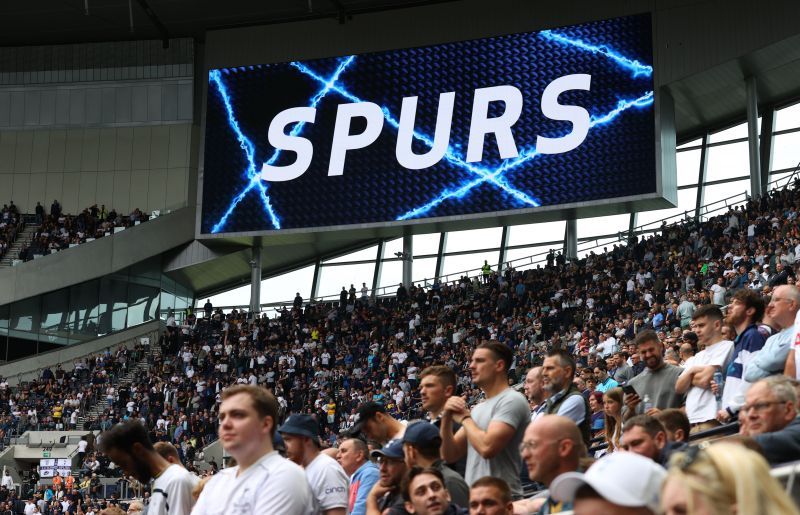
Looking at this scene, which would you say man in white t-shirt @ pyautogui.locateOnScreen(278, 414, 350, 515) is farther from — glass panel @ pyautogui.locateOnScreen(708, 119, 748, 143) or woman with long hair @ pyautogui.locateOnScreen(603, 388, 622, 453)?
glass panel @ pyautogui.locateOnScreen(708, 119, 748, 143)

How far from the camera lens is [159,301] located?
36.9 m

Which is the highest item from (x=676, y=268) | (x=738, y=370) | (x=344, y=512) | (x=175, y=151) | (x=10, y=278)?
(x=175, y=151)

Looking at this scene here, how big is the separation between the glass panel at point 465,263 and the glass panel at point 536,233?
695 millimetres

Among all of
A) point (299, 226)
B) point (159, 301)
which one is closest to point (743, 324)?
point (299, 226)

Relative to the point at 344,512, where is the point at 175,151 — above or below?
above

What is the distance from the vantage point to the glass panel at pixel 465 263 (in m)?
34.4

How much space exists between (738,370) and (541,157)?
22.1 meters

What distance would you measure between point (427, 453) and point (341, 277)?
3193 centimetres

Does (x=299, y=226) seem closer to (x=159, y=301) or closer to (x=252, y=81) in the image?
(x=252, y=81)

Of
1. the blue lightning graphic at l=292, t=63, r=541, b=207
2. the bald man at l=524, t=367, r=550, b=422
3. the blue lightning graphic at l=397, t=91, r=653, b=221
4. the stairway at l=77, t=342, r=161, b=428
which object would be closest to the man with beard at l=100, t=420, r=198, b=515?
→ the bald man at l=524, t=367, r=550, b=422

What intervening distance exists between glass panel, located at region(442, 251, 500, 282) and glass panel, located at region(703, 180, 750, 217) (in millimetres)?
6198

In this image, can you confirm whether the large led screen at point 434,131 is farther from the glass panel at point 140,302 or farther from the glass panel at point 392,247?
the glass panel at point 392,247

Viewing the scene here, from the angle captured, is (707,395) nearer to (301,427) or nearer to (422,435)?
(422,435)

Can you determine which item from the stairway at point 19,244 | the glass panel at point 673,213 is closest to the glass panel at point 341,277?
the glass panel at point 673,213
